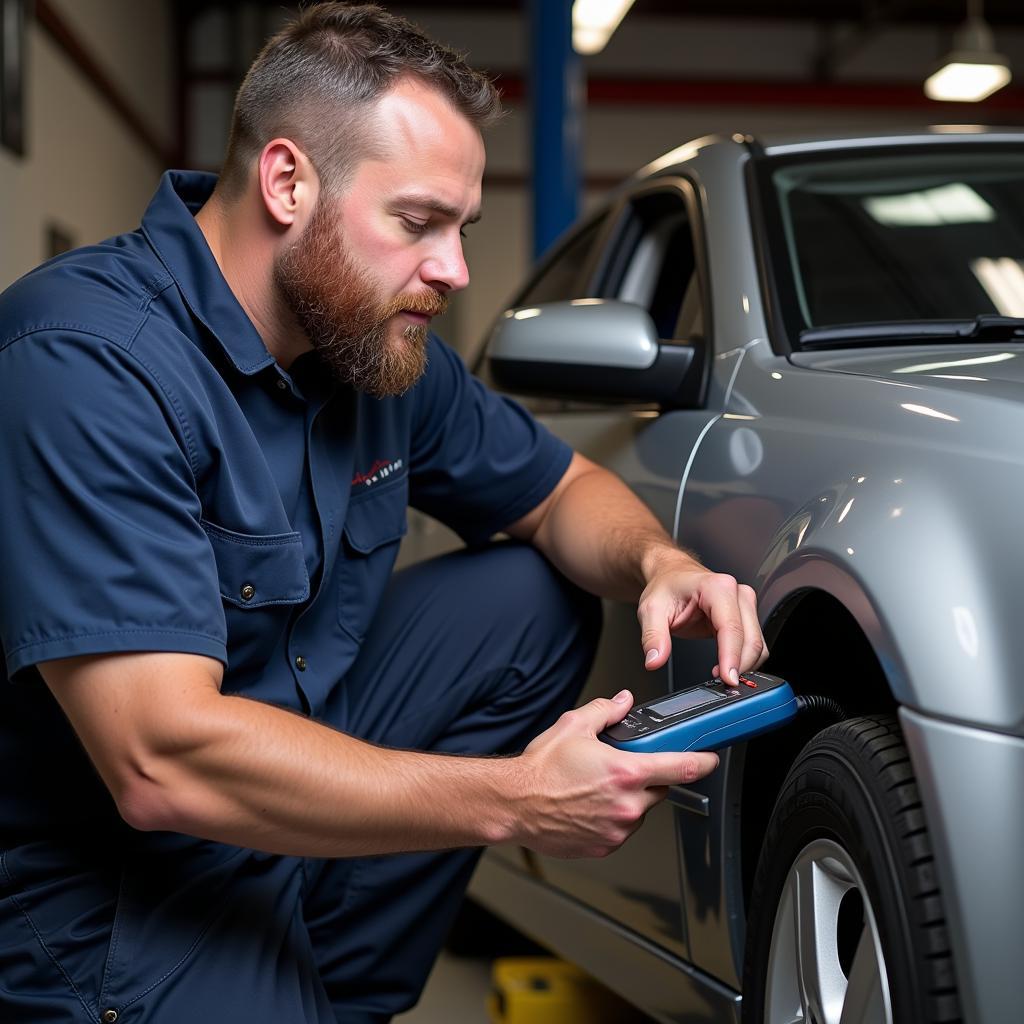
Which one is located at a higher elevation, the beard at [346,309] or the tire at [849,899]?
the beard at [346,309]

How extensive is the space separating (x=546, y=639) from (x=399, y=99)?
0.76 meters

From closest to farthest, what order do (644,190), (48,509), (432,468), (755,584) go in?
(48,509) < (755,584) < (432,468) < (644,190)

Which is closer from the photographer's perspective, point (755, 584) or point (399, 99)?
point (755, 584)

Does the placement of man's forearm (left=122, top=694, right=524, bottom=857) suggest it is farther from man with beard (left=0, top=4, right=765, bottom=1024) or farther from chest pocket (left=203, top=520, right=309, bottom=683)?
chest pocket (left=203, top=520, right=309, bottom=683)

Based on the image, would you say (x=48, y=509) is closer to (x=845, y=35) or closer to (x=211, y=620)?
(x=211, y=620)

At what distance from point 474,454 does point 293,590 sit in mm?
530

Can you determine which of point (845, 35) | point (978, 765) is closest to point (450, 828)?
point (978, 765)

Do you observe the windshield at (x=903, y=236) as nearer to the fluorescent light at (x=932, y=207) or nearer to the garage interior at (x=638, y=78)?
the fluorescent light at (x=932, y=207)

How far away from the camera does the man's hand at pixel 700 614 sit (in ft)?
4.74

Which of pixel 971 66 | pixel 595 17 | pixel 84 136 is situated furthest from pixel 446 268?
pixel 84 136


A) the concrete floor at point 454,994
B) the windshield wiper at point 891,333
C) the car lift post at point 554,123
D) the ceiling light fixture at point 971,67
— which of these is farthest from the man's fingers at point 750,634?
the ceiling light fixture at point 971,67

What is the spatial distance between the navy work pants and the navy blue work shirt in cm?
10

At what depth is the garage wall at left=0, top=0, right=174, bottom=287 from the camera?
7.60 m

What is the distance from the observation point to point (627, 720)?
4.62 ft
